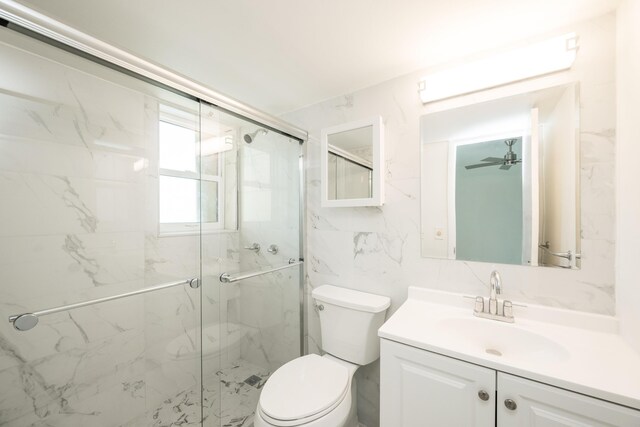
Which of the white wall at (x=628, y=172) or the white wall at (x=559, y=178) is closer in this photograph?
the white wall at (x=628, y=172)

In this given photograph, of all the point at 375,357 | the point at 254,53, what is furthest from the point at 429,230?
the point at 254,53

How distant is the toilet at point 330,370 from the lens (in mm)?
1033

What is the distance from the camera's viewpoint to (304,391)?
114cm

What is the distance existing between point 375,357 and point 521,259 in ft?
3.01

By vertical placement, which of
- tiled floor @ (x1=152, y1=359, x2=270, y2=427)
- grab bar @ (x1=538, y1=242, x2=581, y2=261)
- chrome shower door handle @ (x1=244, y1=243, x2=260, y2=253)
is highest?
grab bar @ (x1=538, y1=242, x2=581, y2=261)

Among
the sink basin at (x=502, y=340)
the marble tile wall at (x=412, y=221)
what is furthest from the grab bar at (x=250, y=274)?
the sink basin at (x=502, y=340)

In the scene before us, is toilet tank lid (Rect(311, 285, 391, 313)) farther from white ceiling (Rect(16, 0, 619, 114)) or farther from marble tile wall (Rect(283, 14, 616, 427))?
white ceiling (Rect(16, 0, 619, 114))

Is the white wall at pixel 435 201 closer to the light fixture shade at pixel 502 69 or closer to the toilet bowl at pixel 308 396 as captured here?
the light fixture shade at pixel 502 69

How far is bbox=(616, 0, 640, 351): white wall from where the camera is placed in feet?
2.75

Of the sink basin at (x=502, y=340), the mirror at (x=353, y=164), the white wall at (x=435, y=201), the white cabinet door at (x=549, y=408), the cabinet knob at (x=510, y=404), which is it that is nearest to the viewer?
the white cabinet door at (x=549, y=408)

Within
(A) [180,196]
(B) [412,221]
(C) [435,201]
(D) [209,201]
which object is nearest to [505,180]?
(C) [435,201]

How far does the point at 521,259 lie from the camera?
1153mm

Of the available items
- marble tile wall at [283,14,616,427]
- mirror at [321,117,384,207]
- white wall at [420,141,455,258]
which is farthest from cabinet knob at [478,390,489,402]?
mirror at [321,117,384,207]

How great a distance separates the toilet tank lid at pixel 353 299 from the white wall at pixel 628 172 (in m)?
0.92
